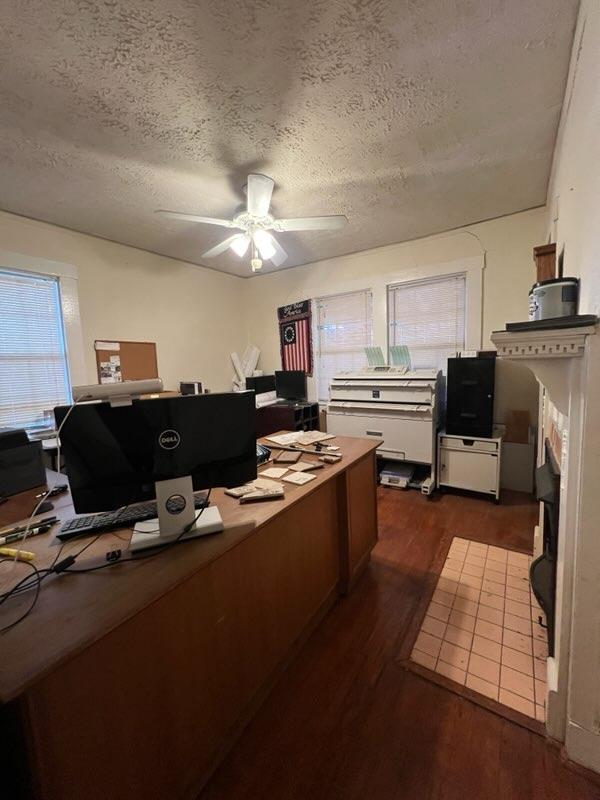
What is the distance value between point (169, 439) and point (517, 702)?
171cm

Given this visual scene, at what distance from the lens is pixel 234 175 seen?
7.39ft

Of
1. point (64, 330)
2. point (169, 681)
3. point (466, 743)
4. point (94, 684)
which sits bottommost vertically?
point (466, 743)

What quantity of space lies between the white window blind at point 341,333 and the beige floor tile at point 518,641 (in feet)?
9.76

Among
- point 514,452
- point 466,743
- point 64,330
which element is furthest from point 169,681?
point 514,452

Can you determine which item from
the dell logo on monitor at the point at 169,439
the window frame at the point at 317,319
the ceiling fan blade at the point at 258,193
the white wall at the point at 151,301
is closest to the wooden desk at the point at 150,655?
the dell logo on monitor at the point at 169,439

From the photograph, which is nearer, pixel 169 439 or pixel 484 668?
pixel 169 439

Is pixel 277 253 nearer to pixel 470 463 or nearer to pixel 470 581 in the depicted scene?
pixel 470 463

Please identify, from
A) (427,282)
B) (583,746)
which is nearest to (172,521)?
(583,746)

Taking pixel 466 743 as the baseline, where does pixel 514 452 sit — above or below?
above

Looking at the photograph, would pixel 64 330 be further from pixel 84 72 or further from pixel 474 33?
pixel 474 33

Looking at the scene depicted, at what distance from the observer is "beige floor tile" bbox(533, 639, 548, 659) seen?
1513mm

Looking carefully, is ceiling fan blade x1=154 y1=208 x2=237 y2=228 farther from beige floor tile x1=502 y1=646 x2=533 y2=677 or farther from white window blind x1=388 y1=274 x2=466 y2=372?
beige floor tile x1=502 y1=646 x2=533 y2=677

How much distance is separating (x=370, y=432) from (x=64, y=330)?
3158 millimetres

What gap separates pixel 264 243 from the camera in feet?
8.44
